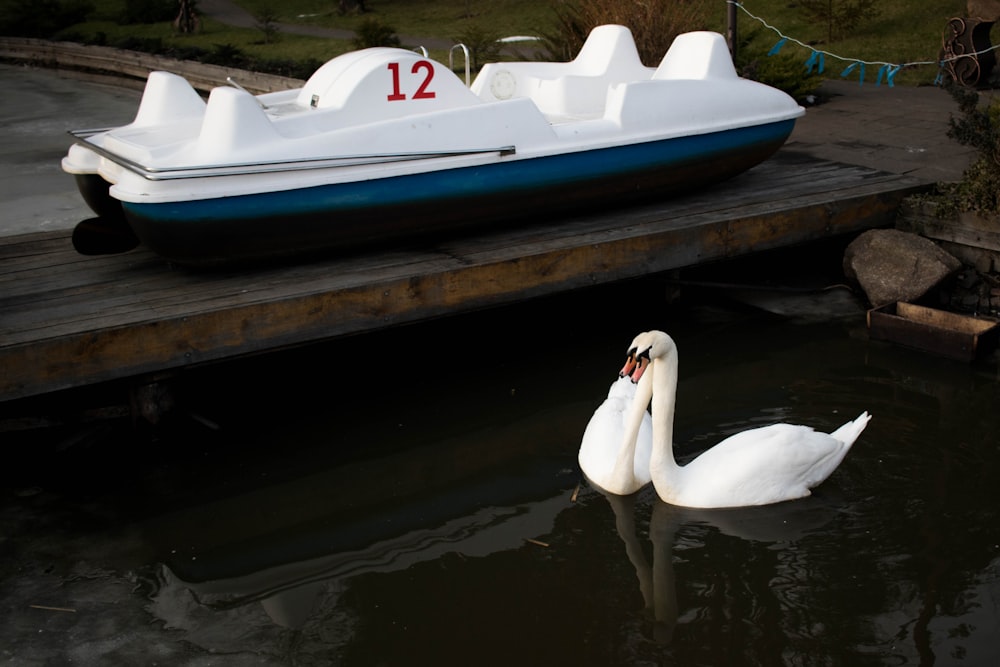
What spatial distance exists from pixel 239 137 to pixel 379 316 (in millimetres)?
1209

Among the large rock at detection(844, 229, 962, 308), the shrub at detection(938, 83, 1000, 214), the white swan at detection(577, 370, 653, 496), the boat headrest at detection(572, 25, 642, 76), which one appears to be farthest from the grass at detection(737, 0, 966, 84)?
the white swan at detection(577, 370, 653, 496)

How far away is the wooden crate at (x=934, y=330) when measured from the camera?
6.23 metres

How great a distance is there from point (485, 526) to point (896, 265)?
3484 mm

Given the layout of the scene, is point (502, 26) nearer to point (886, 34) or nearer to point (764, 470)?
point (886, 34)

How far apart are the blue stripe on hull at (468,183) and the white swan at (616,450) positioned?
1.67 metres

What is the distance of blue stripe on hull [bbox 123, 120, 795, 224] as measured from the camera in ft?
18.5

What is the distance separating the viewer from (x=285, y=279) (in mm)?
5789

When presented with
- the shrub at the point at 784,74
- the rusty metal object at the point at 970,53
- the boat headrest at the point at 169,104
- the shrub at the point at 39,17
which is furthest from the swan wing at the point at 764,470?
the shrub at the point at 39,17

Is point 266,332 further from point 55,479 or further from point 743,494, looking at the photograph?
point 743,494

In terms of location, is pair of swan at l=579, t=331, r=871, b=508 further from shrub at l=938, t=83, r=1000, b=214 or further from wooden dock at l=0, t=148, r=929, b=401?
shrub at l=938, t=83, r=1000, b=214

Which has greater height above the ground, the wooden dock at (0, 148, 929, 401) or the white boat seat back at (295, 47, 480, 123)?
the white boat seat back at (295, 47, 480, 123)

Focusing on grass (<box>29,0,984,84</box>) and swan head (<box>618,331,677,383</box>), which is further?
grass (<box>29,0,984,84</box>)

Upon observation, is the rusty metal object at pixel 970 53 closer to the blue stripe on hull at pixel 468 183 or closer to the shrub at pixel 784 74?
the shrub at pixel 784 74

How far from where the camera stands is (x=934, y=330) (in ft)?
20.8
